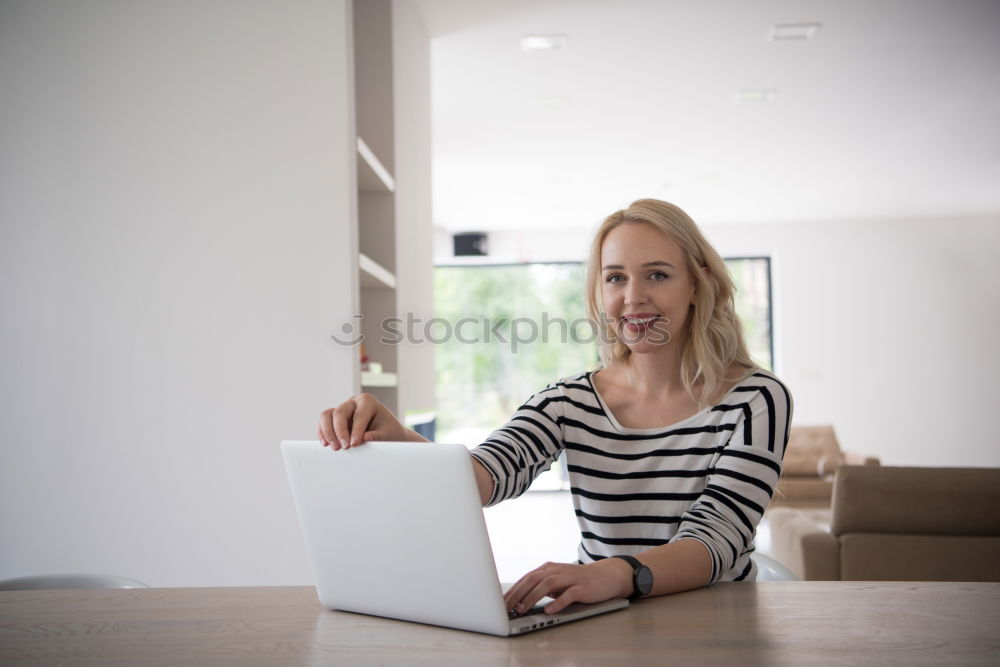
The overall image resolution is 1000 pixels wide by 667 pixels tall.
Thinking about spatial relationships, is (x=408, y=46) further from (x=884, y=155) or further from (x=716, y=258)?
(x=884, y=155)

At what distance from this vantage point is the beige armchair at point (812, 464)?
249 inches

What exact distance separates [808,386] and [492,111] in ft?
16.7

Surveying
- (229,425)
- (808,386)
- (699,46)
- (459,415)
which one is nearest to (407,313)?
(229,425)

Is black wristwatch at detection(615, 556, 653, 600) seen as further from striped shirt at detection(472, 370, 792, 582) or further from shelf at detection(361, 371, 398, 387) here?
shelf at detection(361, 371, 398, 387)

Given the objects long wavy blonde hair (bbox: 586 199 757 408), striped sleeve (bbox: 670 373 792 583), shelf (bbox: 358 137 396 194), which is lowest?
striped sleeve (bbox: 670 373 792 583)

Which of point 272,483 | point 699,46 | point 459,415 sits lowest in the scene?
point 459,415

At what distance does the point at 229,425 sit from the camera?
6.79 ft

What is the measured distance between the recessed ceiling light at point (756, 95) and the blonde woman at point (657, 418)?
3523mm

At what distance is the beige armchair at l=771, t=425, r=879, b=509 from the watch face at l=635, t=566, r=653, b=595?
17.7ft

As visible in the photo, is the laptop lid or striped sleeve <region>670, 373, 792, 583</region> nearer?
the laptop lid

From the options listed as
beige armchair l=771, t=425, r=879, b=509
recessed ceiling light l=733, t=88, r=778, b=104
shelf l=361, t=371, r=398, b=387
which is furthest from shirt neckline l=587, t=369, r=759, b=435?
beige armchair l=771, t=425, r=879, b=509

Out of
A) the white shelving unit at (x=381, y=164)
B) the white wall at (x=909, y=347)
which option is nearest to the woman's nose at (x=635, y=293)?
the white shelving unit at (x=381, y=164)

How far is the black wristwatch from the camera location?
3.09 ft

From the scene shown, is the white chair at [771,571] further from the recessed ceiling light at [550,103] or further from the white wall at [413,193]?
the recessed ceiling light at [550,103]
